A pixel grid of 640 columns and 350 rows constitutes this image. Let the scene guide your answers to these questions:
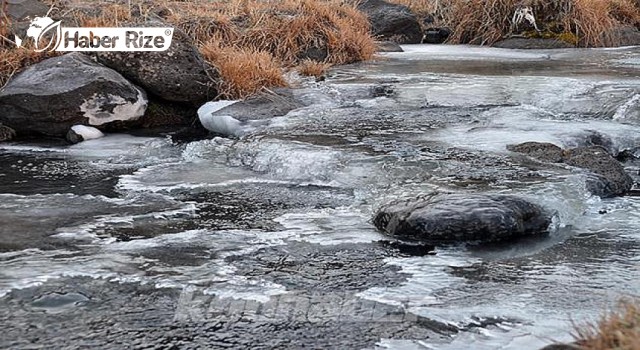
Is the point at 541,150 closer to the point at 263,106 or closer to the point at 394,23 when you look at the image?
the point at 263,106

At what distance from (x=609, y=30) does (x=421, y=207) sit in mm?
9655

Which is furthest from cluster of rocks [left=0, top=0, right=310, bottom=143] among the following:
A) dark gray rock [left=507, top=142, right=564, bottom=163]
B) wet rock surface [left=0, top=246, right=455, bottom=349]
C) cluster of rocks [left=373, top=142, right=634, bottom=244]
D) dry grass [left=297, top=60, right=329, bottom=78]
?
wet rock surface [left=0, top=246, right=455, bottom=349]

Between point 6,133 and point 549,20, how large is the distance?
340 inches

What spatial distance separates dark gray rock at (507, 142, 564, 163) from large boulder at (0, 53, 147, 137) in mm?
3270

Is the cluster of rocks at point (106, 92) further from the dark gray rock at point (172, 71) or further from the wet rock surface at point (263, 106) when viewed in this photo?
the wet rock surface at point (263, 106)

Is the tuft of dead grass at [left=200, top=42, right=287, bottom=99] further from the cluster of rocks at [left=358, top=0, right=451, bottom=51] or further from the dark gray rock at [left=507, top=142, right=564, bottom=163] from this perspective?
the cluster of rocks at [left=358, top=0, right=451, bottom=51]

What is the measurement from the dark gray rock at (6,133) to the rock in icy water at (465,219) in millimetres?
3889

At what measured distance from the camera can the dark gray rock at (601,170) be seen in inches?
194

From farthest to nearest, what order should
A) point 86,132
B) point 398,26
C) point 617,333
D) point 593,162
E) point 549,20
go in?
point 398,26 < point 549,20 < point 86,132 < point 593,162 < point 617,333

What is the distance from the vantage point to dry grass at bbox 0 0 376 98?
812cm

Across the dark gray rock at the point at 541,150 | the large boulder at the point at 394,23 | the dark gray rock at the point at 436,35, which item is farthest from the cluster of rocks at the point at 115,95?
the dark gray rock at the point at 436,35

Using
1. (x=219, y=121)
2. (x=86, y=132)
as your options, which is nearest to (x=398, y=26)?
(x=219, y=121)

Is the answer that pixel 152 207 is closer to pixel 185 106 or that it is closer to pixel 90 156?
pixel 90 156

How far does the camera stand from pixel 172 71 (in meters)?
7.46
